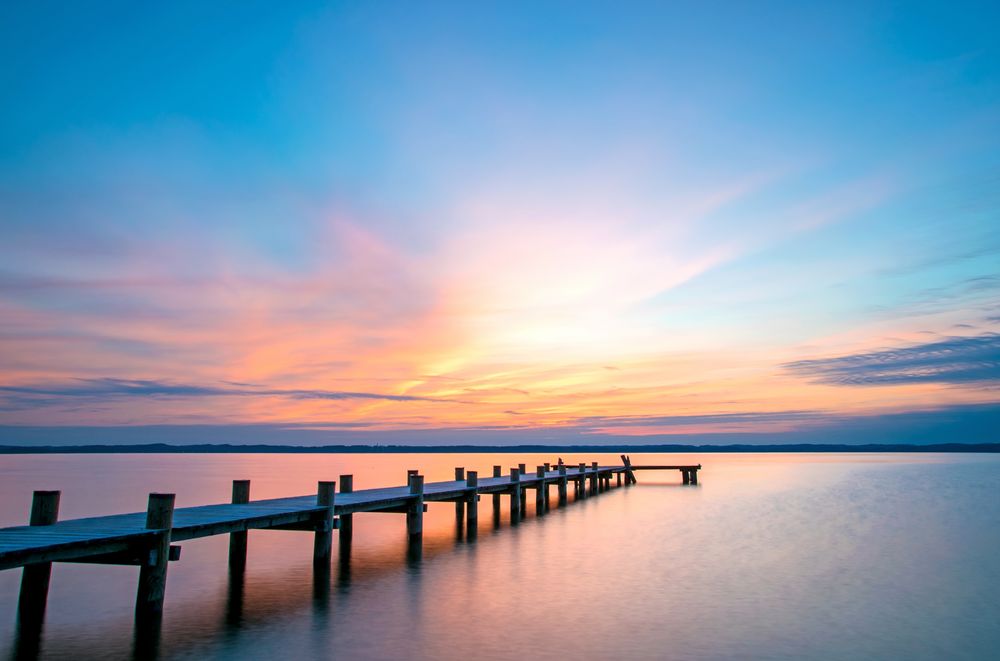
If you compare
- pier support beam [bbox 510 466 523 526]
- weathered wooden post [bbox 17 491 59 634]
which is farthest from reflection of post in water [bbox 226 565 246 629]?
pier support beam [bbox 510 466 523 526]

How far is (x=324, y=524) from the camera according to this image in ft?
54.0

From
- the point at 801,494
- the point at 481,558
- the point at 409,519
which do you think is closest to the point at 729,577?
the point at 481,558

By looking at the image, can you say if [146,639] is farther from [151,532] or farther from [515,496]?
[515,496]

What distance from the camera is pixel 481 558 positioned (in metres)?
19.8

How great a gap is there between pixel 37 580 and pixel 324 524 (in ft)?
18.1

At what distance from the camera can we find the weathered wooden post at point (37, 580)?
39.6 ft

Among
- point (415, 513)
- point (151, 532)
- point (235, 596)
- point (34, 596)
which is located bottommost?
point (235, 596)

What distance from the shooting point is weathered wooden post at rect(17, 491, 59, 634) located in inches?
475

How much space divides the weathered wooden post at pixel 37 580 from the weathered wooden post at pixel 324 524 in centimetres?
521

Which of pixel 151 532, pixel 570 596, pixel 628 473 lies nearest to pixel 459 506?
pixel 570 596

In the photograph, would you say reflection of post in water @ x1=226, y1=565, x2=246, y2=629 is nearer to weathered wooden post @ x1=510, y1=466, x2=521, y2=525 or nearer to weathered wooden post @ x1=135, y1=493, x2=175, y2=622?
weathered wooden post @ x1=135, y1=493, x2=175, y2=622

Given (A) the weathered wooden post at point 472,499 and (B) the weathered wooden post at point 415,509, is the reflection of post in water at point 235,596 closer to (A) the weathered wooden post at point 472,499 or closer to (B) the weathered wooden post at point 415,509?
(B) the weathered wooden post at point 415,509

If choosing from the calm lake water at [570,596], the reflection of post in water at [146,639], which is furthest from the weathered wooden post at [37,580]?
the reflection of post in water at [146,639]

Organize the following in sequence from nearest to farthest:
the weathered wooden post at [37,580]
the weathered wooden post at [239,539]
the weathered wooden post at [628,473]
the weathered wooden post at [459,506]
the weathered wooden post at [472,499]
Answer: the weathered wooden post at [37,580] < the weathered wooden post at [239,539] < the weathered wooden post at [472,499] < the weathered wooden post at [459,506] < the weathered wooden post at [628,473]
